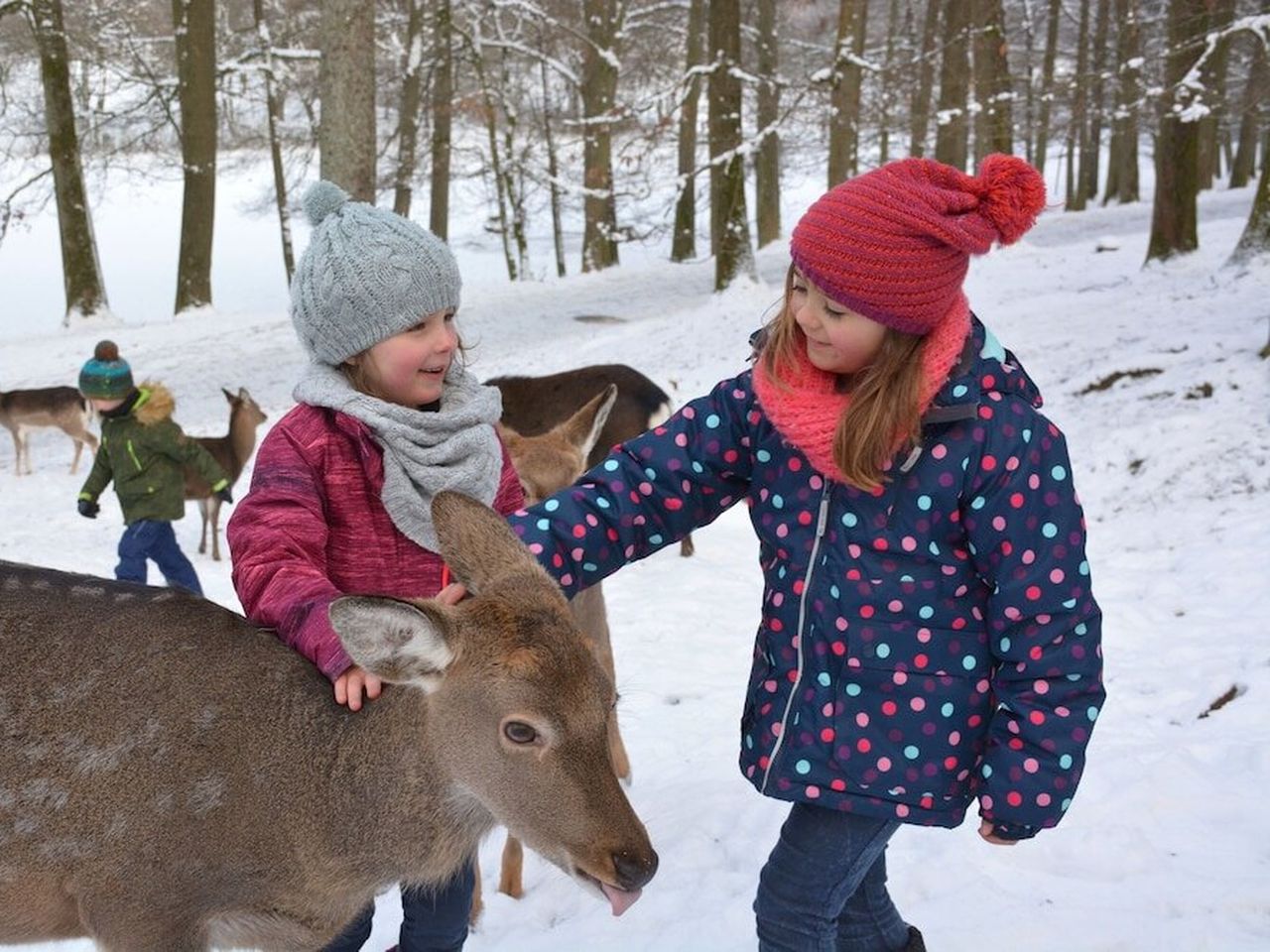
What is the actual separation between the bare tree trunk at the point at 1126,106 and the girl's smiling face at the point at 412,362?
471 inches

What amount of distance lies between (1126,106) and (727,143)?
6005 millimetres

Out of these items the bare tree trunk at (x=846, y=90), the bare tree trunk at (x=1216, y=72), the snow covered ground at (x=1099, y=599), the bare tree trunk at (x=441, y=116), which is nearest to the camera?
the snow covered ground at (x=1099, y=599)

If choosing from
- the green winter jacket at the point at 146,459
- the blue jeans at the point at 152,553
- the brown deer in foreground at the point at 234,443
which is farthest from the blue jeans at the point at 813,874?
the brown deer in foreground at the point at 234,443

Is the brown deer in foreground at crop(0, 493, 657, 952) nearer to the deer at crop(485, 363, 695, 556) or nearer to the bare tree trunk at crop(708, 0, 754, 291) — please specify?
the deer at crop(485, 363, 695, 556)

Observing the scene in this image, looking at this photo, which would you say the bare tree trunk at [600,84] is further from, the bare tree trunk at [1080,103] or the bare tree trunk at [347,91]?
the bare tree trunk at [347,91]

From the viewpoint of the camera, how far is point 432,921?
317 centimetres

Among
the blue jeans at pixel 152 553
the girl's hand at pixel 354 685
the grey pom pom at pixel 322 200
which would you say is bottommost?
the blue jeans at pixel 152 553

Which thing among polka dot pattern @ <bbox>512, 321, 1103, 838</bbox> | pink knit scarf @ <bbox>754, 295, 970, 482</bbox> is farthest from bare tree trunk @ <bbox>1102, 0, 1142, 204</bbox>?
polka dot pattern @ <bbox>512, 321, 1103, 838</bbox>

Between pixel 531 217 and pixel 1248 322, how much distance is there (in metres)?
27.1

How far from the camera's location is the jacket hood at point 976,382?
259 cm

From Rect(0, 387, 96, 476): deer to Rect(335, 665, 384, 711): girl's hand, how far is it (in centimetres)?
1181

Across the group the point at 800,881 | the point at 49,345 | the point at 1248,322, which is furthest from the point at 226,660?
the point at 49,345

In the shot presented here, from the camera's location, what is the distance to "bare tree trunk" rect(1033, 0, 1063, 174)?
51.8ft

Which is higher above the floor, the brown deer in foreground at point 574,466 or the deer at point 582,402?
the brown deer in foreground at point 574,466
